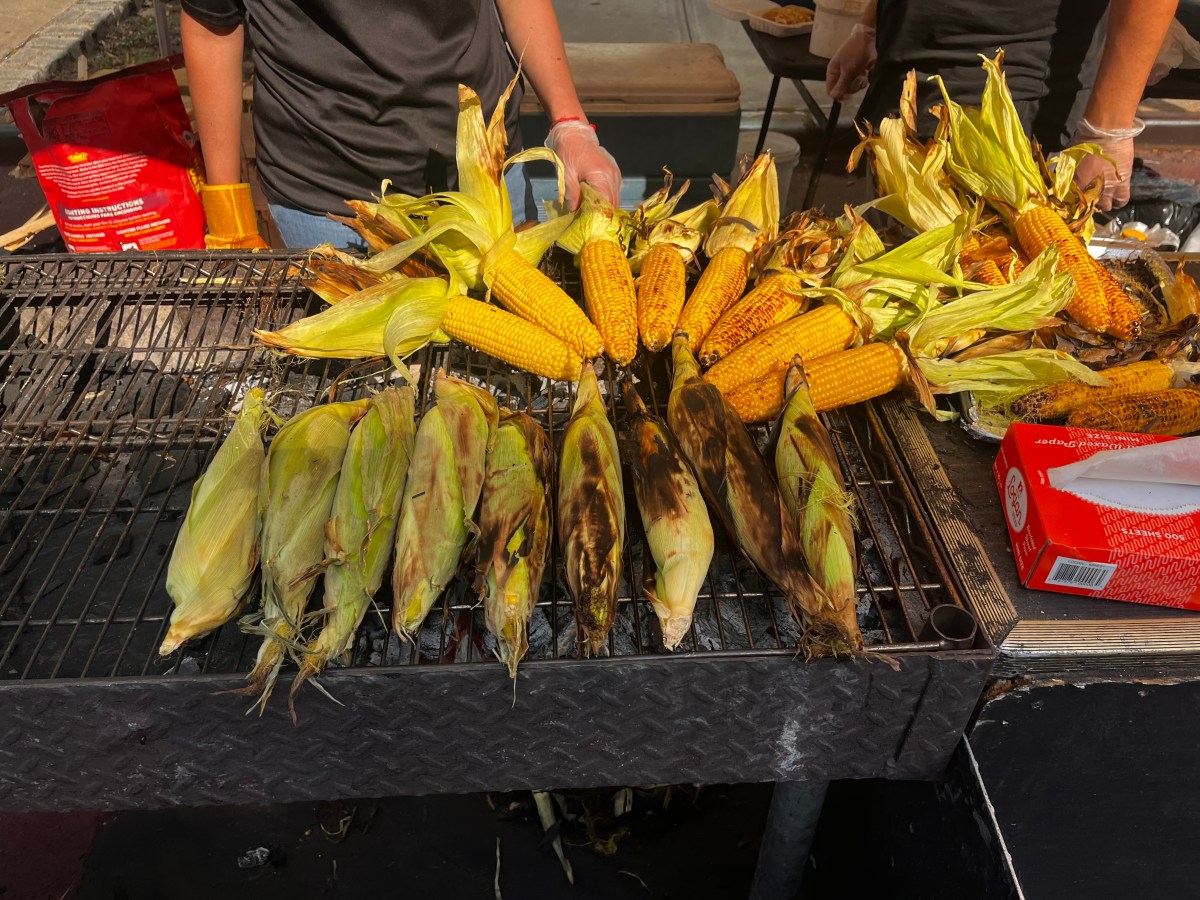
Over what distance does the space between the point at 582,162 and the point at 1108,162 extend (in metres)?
2.08

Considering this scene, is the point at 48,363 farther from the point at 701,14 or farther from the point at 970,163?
the point at 701,14

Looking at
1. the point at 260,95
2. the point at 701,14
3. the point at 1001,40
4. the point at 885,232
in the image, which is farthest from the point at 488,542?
the point at 701,14

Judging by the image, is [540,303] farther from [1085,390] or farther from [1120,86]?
[1120,86]

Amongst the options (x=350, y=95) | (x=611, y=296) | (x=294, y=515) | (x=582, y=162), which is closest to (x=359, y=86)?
(x=350, y=95)

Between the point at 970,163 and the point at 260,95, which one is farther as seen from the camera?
the point at 260,95

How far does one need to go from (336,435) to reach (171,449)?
1.92ft

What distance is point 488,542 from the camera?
55.9 inches

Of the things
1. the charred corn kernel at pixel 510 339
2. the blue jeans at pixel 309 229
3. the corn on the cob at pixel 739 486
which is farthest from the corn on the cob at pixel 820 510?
the blue jeans at pixel 309 229

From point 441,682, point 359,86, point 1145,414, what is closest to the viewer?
point 441,682

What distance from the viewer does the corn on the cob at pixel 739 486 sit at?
139 cm

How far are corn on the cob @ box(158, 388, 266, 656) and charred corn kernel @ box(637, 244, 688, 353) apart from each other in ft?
3.26

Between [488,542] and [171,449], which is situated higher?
[488,542]

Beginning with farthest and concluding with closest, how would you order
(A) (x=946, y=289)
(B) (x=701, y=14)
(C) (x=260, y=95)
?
(B) (x=701, y=14) → (C) (x=260, y=95) → (A) (x=946, y=289)

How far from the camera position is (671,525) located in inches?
57.2
